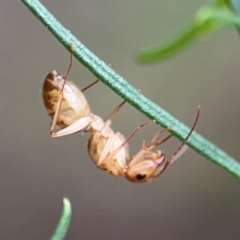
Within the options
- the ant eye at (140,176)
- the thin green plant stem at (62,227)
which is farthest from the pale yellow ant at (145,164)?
the thin green plant stem at (62,227)

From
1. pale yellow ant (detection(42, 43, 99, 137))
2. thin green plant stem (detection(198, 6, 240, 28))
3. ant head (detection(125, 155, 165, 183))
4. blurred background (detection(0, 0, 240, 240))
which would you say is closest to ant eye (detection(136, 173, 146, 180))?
ant head (detection(125, 155, 165, 183))

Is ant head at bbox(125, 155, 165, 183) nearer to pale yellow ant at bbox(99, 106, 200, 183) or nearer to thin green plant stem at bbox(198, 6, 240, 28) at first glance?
pale yellow ant at bbox(99, 106, 200, 183)

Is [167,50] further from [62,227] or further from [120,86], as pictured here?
[62,227]

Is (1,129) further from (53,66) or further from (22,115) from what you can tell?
(53,66)

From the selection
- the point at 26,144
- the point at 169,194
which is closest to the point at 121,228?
the point at 169,194

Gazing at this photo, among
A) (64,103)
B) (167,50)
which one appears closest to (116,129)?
(64,103)

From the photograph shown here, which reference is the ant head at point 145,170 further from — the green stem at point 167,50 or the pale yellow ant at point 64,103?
the green stem at point 167,50
